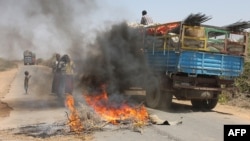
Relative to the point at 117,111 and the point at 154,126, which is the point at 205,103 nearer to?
the point at 117,111

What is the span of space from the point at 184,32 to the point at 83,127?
4765 millimetres

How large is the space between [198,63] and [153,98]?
222 cm

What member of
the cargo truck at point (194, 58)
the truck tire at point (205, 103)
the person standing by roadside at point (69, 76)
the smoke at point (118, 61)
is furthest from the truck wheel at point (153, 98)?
the person standing by roadside at point (69, 76)

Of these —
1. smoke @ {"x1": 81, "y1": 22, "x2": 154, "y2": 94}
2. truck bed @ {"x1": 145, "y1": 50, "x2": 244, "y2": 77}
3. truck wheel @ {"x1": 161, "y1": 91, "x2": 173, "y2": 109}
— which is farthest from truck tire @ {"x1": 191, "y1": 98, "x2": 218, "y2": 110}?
smoke @ {"x1": 81, "y1": 22, "x2": 154, "y2": 94}

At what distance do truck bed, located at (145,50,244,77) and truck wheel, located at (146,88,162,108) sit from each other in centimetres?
81

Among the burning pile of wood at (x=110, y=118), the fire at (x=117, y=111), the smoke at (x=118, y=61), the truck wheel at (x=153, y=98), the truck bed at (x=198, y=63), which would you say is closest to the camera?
the burning pile of wood at (x=110, y=118)

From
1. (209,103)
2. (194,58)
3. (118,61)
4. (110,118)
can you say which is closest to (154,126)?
(110,118)

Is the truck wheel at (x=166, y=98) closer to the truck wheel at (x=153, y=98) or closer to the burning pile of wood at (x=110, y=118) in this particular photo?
the truck wheel at (x=153, y=98)

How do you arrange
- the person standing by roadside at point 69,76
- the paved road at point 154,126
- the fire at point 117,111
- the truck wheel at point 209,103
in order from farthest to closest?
the person standing by roadside at point 69,76 < the truck wheel at point 209,103 < the fire at point 117,111 < the paved road at point 154,126

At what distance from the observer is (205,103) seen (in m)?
13.7

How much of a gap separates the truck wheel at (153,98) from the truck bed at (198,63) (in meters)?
0.81

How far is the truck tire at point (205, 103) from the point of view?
13397 millimetres

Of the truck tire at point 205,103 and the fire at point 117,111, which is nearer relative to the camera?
the fire at point 117,111

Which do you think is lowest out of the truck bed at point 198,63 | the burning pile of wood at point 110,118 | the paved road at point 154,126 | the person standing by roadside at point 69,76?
the paved road at point 154,126
